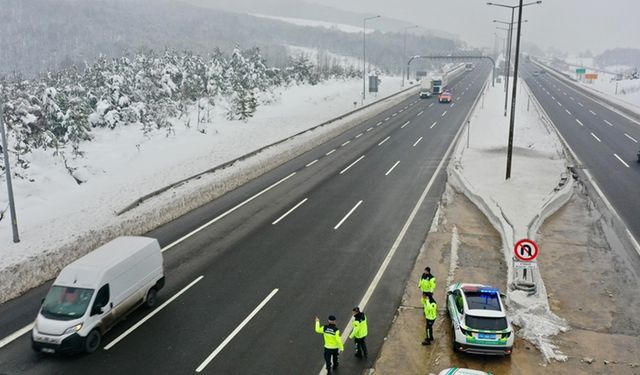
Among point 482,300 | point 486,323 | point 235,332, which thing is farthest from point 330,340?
point 482,300

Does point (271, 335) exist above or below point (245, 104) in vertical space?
below

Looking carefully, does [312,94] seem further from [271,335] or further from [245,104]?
[271,335]

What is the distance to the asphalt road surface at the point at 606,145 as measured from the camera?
2664 centimetres

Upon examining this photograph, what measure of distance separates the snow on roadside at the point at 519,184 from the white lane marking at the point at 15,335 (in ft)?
44.6

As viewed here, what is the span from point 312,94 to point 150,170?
137 ft

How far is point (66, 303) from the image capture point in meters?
13.6

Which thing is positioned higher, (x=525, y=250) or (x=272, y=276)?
(x=525, y=250)

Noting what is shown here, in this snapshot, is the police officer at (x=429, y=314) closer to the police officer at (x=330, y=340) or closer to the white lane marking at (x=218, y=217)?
the police officer at (x=330, y=340)

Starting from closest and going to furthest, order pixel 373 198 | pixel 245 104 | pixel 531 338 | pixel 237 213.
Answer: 1. pixel 531 338
2. pixel 237 213
3. pixel 373 198
4. pixel 245 104

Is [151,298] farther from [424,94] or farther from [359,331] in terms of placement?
[424,94]

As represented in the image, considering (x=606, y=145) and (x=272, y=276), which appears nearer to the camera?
(x=272, y=276)

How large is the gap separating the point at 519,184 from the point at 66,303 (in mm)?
23165

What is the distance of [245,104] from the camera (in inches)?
2053

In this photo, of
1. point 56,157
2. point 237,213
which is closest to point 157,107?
point 56,157
